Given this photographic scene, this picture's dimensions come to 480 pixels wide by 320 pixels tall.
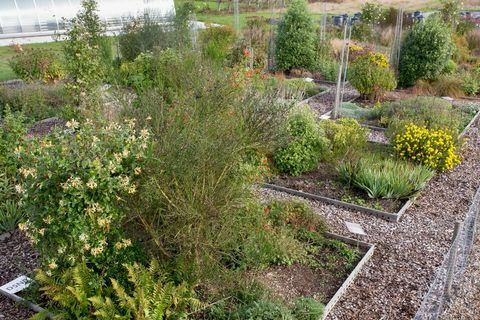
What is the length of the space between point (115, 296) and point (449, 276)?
9.28ft

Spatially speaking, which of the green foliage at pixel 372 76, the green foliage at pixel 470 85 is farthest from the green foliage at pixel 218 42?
the green foliage at pixel 470 85

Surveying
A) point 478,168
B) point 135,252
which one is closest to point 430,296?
A: point 135,252

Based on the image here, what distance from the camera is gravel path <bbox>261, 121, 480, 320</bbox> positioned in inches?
155

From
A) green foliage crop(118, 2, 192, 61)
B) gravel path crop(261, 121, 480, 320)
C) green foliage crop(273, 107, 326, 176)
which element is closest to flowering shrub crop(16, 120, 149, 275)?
gravel path crop(261, 121, 480, 320)

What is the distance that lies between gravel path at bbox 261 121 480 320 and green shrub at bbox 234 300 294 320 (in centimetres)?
52

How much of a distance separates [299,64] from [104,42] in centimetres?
522

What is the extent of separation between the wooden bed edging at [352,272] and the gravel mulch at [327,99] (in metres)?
4.86

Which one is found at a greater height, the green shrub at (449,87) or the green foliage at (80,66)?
the green foliage at (80,66)

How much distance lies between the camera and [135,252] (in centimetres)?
381

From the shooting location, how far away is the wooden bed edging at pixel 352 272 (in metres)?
3.85

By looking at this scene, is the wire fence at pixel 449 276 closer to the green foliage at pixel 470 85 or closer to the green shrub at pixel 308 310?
the green shrub at pixel 308 310

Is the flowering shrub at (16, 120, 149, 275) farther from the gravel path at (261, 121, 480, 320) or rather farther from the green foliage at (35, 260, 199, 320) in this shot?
the gravel path at (261, 121, 480, 320)

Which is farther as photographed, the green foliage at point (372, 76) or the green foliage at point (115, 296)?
the green foliage at point (372, 76)

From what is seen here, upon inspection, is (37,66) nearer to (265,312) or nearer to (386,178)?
(386,178)
